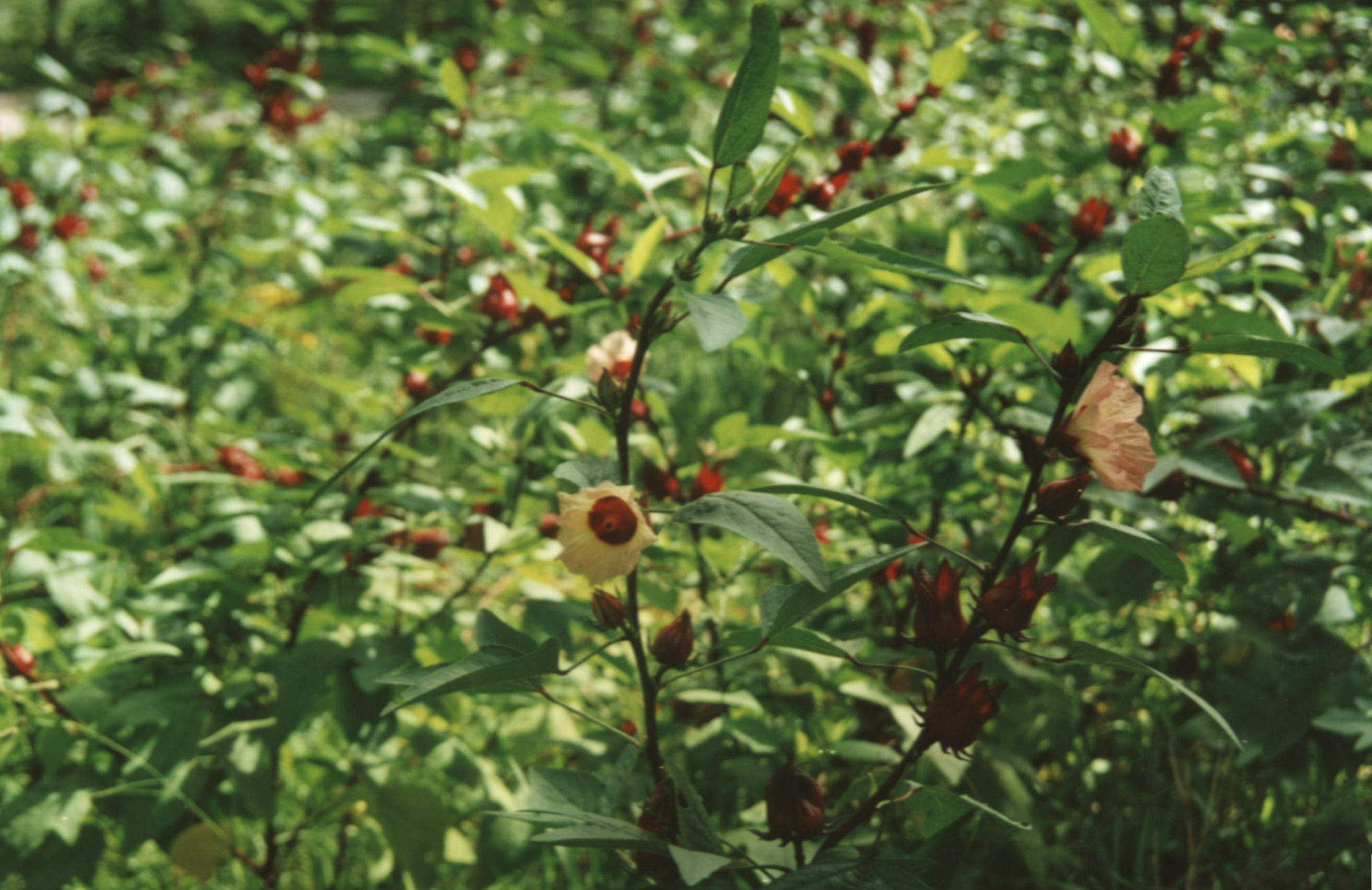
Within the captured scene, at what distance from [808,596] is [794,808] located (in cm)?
19

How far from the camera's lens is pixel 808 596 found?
0.65m

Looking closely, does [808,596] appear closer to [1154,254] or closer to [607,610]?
[607,610]

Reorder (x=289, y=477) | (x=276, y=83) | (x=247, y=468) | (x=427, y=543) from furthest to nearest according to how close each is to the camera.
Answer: (x=276, y=83) → (x=247, y=468) → (x=289, y=477) → (x=427, y=543)

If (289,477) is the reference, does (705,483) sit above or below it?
above

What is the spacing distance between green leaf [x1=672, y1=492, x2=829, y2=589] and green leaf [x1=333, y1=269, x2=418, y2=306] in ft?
2.15

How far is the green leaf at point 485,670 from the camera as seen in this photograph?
64 centimetres

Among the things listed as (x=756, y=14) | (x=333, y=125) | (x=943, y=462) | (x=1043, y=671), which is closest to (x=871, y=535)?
(x=943, y=462)

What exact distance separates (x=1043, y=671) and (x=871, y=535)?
31 cm

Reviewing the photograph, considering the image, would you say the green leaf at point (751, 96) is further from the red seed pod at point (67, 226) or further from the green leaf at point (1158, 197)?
the red seed pod at point (67, 226)

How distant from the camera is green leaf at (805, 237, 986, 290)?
629mm

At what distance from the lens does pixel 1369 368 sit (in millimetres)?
1360

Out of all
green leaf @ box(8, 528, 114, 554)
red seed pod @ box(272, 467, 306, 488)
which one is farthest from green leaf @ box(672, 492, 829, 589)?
red seed pod @ box(272, 467, 306, 488)

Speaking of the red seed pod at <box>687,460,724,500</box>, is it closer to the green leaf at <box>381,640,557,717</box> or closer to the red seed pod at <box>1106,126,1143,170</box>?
the green leaf at <box>381,640,557,717</box>

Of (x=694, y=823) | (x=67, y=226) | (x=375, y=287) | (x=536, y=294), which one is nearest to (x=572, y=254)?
(x=536, y=294)
